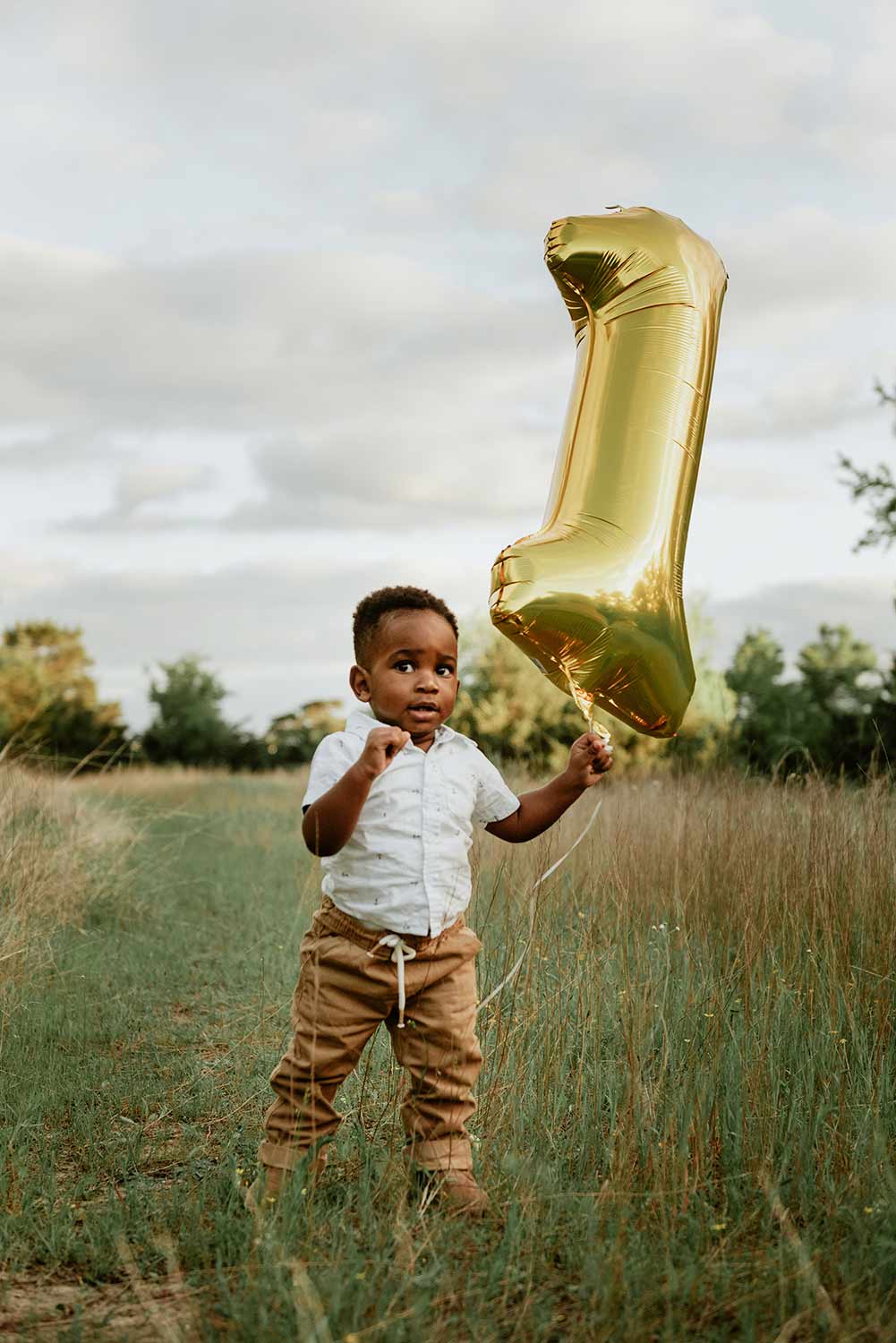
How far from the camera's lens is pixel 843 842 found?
15.5 feet

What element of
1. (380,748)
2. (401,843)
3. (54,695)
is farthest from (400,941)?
(54,695)

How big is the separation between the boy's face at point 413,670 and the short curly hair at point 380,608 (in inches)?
1.2

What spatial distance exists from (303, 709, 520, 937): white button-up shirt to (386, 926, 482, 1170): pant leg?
0.10 meters

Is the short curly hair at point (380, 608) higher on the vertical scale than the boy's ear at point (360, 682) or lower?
higher

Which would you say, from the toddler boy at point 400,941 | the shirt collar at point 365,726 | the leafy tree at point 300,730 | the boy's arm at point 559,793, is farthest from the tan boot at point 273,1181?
the leafy tree at point 300,730

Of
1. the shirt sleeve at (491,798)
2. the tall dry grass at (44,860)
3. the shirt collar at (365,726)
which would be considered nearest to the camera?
the shirt collar at (365,726)

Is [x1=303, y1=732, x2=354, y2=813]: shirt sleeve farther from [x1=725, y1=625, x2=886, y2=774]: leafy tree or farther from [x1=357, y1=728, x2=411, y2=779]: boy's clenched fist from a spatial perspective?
[x1=725, y1=625, x2=886, y2=774]: leafy tree

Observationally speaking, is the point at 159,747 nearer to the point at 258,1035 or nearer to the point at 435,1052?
the point at 258,1035

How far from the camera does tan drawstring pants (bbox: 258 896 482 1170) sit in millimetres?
2859

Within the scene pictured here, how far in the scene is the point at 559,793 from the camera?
306cm

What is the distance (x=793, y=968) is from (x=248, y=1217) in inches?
86.4

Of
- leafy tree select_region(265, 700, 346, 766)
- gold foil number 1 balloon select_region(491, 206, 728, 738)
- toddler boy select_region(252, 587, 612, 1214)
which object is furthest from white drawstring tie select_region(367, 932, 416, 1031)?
leafy tree select_region(265, 700, 346, 766)

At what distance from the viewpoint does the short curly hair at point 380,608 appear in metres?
2.94

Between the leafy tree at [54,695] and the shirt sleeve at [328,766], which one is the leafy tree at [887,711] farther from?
the leafy tree at [54,695]
